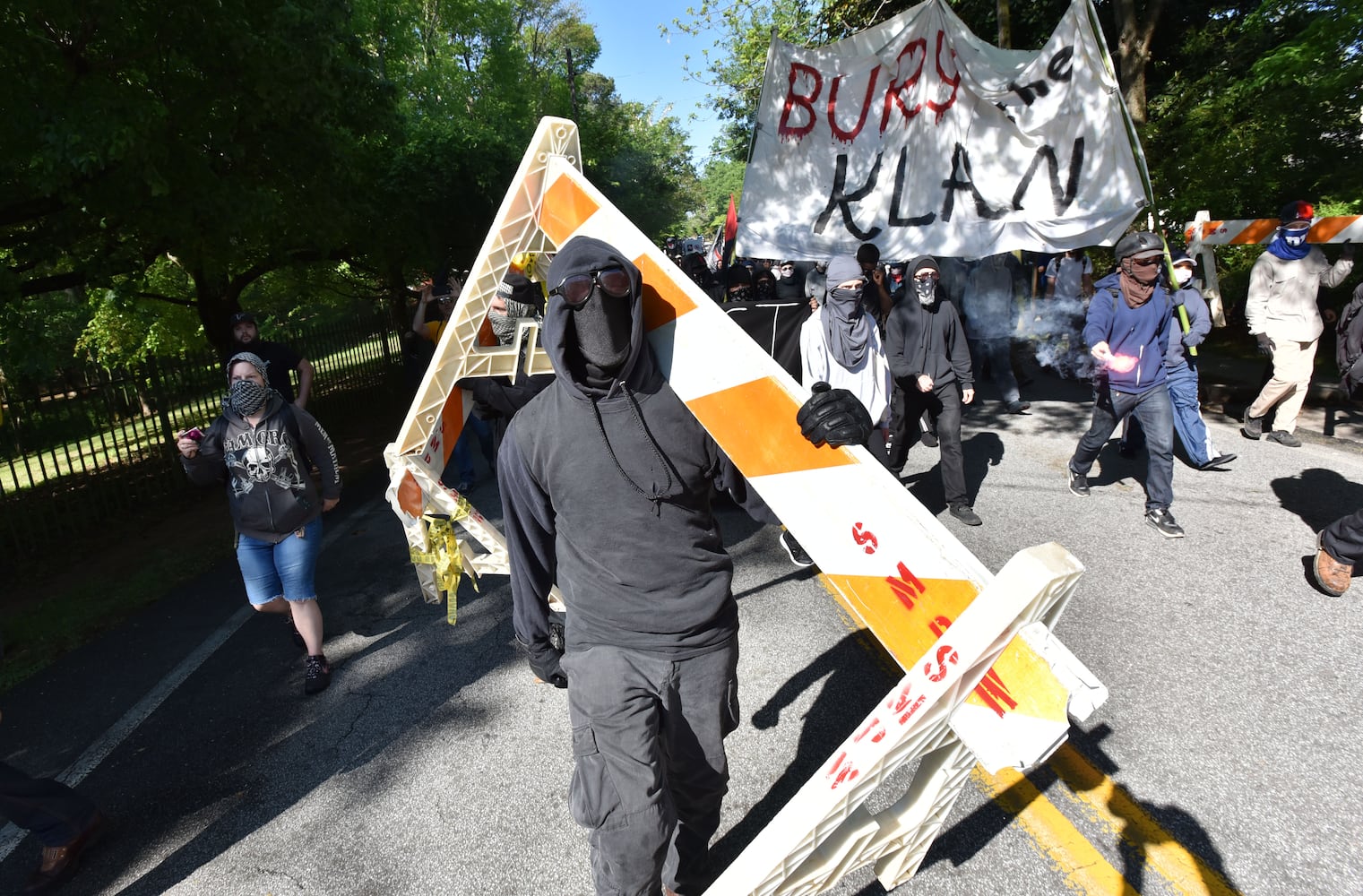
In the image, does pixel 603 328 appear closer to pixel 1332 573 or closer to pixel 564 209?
pixel 564 209

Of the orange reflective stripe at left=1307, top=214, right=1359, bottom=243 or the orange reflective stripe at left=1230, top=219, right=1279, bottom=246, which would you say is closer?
the orange reflective stripe at left=1307, top=214, right=1359, bottom=243

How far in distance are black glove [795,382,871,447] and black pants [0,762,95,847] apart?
326 centimetres

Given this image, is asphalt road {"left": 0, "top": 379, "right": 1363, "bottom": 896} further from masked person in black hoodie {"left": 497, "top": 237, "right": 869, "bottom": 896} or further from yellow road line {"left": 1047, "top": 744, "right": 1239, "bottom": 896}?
masked person in black hoodie {"left": 497, "top": 237, "right": 869, "bottom": 896}

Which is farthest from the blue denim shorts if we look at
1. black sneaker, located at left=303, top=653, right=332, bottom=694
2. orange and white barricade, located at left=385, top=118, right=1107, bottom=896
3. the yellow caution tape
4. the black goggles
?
the black goggles

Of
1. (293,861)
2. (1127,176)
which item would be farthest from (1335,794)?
(1127,176)

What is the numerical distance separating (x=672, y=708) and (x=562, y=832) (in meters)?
1.18

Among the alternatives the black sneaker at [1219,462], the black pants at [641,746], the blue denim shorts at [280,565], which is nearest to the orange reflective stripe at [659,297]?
the black pants at [641,746]

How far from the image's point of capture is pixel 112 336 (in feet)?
45.6

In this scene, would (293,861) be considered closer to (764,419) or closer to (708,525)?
(708,525)

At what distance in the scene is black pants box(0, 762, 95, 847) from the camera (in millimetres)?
2803

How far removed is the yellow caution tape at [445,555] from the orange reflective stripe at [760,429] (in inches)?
65.9

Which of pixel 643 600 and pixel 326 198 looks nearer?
pixel 643 600

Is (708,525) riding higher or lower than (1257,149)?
lower

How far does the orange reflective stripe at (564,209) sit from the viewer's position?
8.09ft
